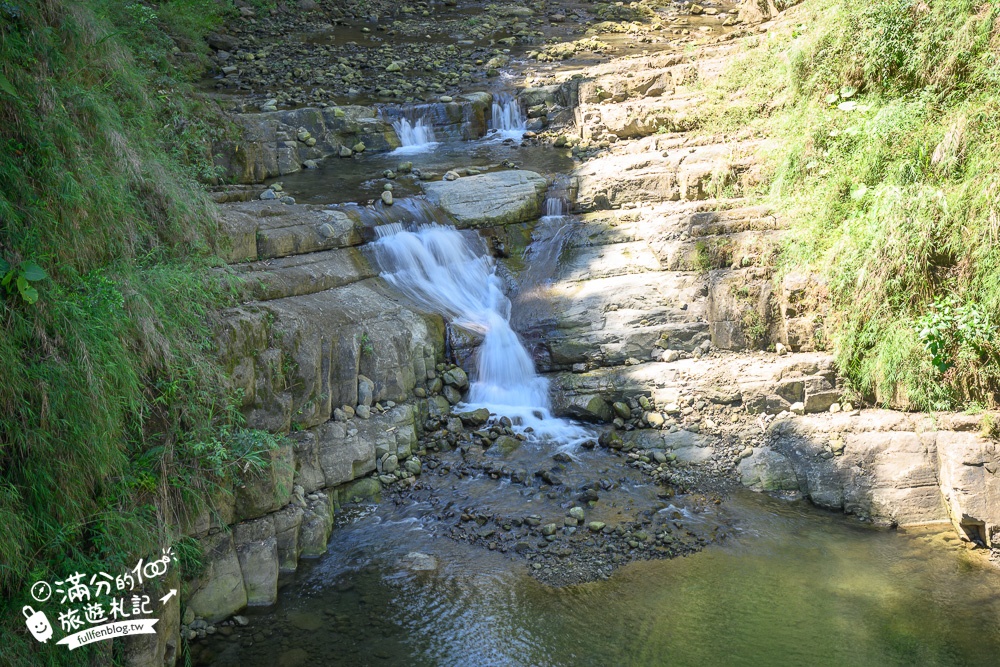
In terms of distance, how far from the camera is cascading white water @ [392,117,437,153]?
11.7 meters

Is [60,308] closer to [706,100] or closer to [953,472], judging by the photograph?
[953,472]

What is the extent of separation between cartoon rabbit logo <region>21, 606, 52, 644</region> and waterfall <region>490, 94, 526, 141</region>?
976cm

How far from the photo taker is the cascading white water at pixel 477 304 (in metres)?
7.63

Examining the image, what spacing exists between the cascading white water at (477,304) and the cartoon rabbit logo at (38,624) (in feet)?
14.3

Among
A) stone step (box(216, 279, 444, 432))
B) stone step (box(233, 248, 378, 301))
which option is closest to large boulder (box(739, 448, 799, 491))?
stone step (box(216, 279, 444, 432))

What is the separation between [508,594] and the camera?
5426 mm

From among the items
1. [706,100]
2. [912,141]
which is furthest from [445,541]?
[706,100]

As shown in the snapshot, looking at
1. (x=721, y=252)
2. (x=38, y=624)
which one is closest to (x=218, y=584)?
(x=38, y=624)

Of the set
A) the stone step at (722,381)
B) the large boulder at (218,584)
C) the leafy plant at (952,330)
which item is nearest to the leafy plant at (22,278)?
the large boulder at (218,584)

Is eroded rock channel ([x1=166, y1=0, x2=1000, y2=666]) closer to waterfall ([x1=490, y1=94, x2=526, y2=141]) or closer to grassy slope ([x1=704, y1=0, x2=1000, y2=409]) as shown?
grassy slope ([x1=704, y1=0, x2=1000, y2=409])

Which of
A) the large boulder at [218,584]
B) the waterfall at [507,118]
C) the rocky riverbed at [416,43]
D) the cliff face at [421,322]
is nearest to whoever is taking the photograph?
the cliff face at [421,322]

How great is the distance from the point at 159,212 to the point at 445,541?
354 centimetres

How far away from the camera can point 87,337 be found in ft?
14.3

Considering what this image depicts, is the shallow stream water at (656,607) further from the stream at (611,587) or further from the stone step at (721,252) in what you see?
the stone step at (721,252)
